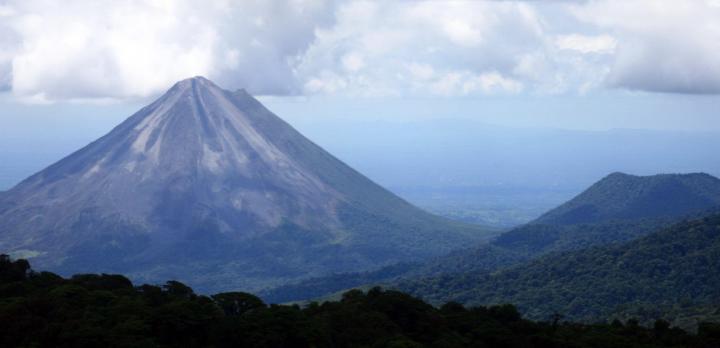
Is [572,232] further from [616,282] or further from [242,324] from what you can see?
[242,324]

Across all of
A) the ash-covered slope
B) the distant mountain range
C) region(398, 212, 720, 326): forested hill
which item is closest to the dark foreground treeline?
region(398, 212, 720, 326): forested hill

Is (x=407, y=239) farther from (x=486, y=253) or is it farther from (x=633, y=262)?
(x=633, y=262)

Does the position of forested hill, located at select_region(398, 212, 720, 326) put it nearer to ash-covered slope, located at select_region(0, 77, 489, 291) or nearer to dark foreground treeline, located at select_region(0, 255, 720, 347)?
dark foreground treeline, located at select_region(0, 255, 720, 347)

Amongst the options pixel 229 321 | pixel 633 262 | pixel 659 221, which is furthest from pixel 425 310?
Result: pixel 659 221

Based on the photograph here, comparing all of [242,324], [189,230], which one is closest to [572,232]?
[189,230]

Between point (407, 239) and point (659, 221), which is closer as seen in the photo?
point (659, 221)

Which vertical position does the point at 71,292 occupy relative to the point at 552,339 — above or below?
above

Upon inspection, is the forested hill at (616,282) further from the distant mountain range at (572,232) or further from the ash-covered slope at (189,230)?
the ash-covered slope at (189,230)
